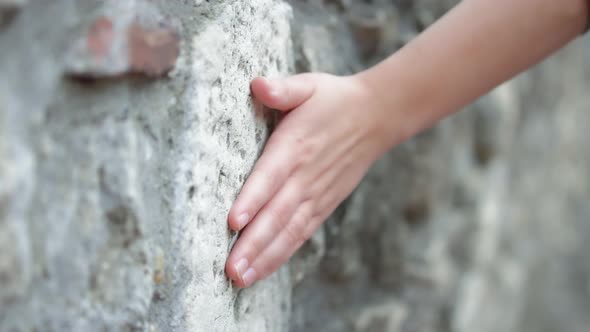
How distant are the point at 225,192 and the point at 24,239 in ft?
0.74

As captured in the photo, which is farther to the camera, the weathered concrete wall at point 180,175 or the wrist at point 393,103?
the wrist at point 393,103

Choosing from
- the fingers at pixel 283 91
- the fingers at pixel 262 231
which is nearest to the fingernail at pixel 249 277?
the fingers at pixel 262 231

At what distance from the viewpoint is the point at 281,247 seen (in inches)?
27.5

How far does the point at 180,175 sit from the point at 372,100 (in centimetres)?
32

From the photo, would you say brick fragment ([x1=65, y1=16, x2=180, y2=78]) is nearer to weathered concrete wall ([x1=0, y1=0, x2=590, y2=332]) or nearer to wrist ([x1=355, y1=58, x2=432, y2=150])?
weathered concrete wall ([x1=0, y1=0, x2=590, y2=332])

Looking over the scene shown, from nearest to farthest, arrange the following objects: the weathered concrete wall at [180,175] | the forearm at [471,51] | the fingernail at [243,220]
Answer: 1. the weathered concrete wall at [180,175]
2. the fingernail at [243,220]
3. the forearm at [471,51]

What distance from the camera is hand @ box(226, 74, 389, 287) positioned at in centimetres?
67

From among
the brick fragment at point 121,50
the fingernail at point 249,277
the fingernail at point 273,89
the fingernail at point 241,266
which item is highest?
the brick fragment at point 121,50

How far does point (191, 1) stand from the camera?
0.59 m

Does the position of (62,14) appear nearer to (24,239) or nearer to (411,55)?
(24,239)

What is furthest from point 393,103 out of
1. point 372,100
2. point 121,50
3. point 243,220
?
point 121,50

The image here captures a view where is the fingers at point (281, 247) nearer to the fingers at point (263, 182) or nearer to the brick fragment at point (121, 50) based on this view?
the fingers at point (263, 182)

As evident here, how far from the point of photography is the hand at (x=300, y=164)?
0.67 metres

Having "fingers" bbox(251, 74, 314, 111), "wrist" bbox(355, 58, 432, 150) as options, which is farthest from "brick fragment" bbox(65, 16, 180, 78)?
"wrist" bbox(355, 58, 432, 150)
